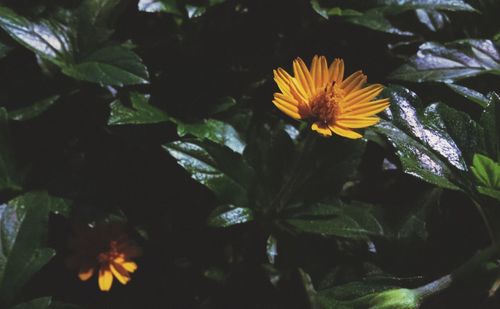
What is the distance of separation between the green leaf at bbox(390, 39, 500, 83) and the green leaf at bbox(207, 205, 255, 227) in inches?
16.4

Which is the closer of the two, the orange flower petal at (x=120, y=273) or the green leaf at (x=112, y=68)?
the green leaf at (x=112, y=68)

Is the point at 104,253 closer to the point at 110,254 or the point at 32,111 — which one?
the point at 110,254

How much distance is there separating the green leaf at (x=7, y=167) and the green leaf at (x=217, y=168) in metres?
0.33

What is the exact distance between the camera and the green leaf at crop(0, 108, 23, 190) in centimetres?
139

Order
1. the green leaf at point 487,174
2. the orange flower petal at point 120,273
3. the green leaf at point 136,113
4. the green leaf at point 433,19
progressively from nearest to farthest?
the green leaf at point 487,174
the green leaf at point 136,113
the orange flower petal at point 120,273
the green leaf at point 433,19

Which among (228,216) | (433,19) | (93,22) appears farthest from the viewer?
(433,19)

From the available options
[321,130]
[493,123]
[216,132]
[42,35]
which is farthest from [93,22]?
[493,123]

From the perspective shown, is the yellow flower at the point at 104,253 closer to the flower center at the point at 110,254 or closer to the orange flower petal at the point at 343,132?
the flower center at the point at 110,254

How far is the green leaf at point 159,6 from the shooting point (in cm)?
142

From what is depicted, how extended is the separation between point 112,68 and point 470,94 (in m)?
0.70

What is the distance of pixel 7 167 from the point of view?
1.41m

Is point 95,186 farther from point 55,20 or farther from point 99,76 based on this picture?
point 55,20

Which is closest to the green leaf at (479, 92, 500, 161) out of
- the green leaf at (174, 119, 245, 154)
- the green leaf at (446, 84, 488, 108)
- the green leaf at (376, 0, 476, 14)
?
the green leaf at (446, 84, 488, 108)

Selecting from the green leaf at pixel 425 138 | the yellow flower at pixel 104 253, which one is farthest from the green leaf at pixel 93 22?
the green leaf at pixel 425 138
